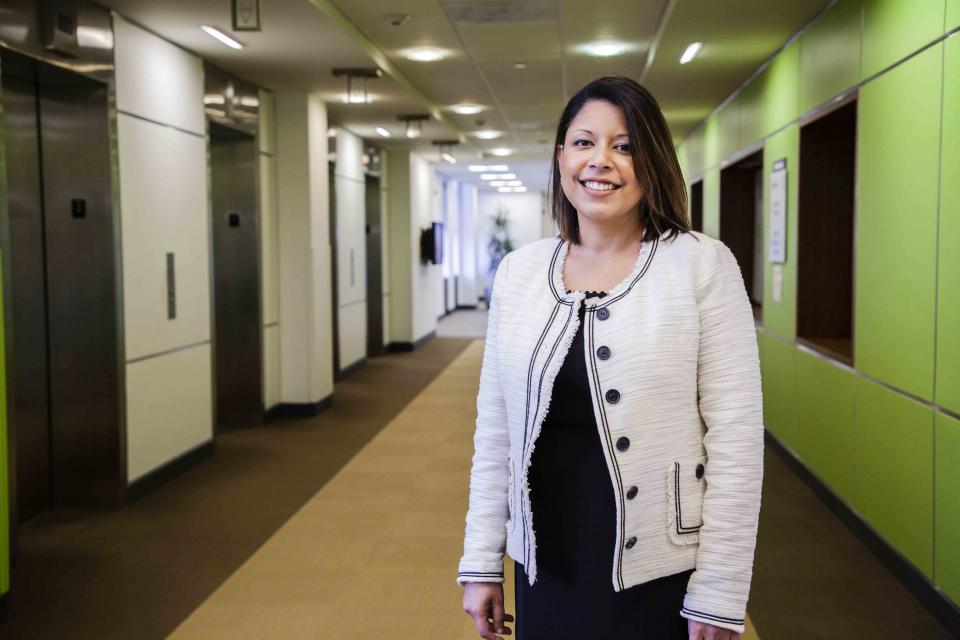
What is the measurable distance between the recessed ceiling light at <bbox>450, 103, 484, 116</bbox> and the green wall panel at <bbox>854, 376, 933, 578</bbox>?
6.60 metres

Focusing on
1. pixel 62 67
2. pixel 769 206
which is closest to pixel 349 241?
pixel 769 206

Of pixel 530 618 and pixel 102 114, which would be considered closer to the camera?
pixel 530 618

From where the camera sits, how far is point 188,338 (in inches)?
267

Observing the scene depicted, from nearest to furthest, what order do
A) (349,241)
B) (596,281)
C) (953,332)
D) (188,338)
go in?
(596,281) → (953,332) → (188,338) → (349,241)

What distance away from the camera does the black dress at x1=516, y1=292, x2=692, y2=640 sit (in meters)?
1.69

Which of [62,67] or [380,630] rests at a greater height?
[62,67]

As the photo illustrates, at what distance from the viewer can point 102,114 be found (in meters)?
5.56

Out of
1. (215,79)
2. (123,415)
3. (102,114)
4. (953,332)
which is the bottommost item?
(123,415)

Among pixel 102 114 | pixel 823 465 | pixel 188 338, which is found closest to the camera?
pixel 102 114

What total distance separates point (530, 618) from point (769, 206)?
632 cm

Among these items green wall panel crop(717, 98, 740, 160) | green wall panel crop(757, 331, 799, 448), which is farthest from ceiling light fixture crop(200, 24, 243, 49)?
green wall panel crop(717, 98, 740, 160)

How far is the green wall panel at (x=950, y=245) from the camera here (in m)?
3.83

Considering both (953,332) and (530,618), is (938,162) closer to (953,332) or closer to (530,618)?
(953,332)

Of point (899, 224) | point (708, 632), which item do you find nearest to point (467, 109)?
point (899, 224)
